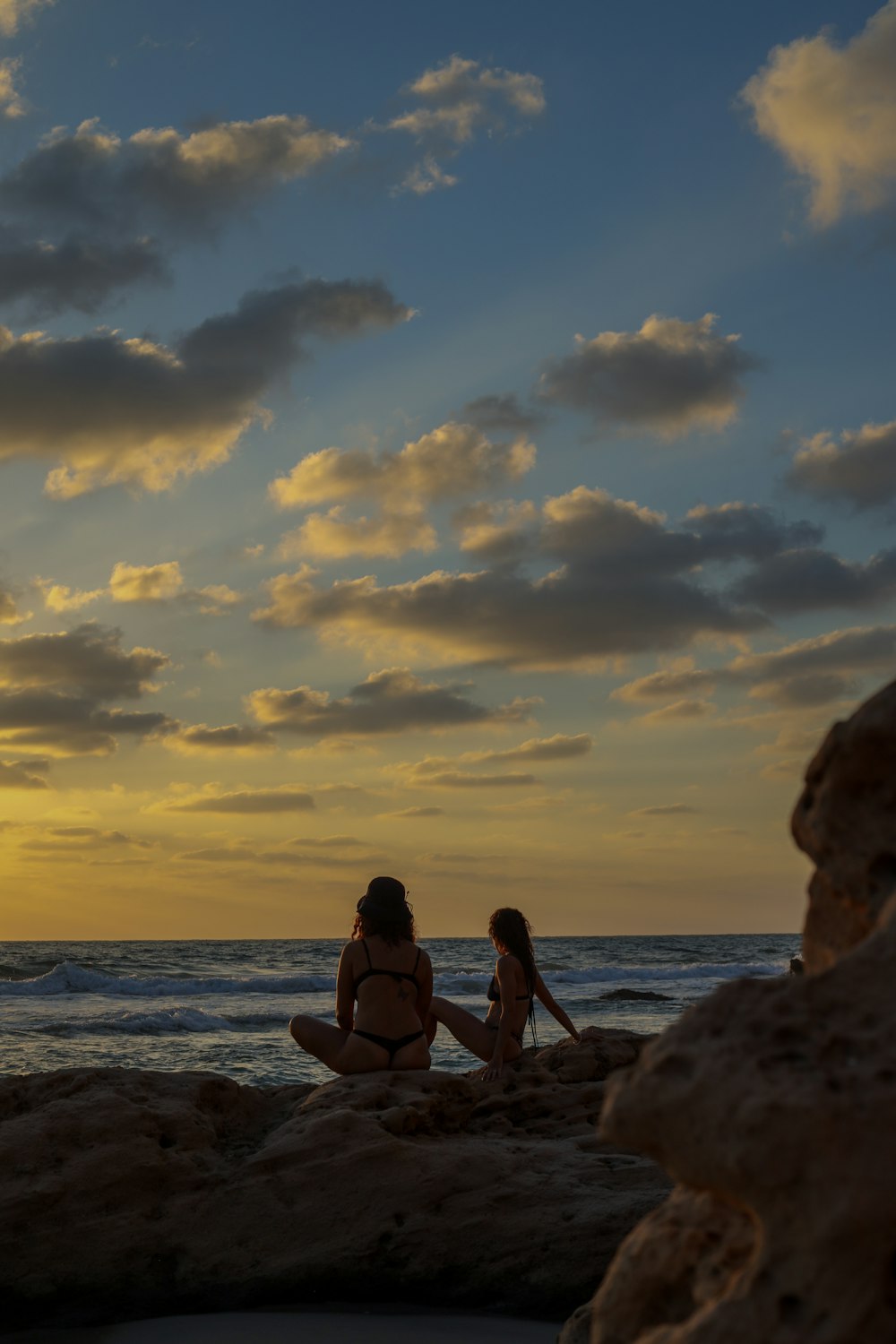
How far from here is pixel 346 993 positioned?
7031 millimetres

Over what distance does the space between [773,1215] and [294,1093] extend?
478cm

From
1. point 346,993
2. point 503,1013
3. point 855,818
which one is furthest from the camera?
point 503,1013

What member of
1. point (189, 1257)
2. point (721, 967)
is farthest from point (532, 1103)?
point (721, 967)

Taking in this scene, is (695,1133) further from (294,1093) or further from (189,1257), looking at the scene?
(294,1093)

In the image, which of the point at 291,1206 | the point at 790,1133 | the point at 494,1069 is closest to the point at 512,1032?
the point at 494,1069

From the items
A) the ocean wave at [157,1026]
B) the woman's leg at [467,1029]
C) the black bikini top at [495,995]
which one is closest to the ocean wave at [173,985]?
the ocean wave at [157,1026]

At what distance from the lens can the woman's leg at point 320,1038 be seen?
6793 millimetres

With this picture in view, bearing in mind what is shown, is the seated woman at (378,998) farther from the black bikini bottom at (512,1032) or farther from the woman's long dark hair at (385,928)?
the black bikini bottom at (512,1032)

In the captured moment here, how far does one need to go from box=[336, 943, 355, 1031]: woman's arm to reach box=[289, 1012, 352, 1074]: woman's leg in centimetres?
10

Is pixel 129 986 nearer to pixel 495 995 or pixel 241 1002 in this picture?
pixel 241 1002

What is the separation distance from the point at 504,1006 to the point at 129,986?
21344 mm

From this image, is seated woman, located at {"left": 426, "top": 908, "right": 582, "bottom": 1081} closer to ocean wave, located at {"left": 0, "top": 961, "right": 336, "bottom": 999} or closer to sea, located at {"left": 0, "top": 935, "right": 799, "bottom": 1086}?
sea, located at {"left": 0, "top": 935, "right": 799, "bottom": 1086}

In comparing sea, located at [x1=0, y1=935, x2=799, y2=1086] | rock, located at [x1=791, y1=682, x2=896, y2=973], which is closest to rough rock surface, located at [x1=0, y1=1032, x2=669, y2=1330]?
sea, located at [x1=0, y1=935, x2=799, y2=1086]

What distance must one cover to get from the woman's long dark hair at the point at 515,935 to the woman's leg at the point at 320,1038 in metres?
1.36
